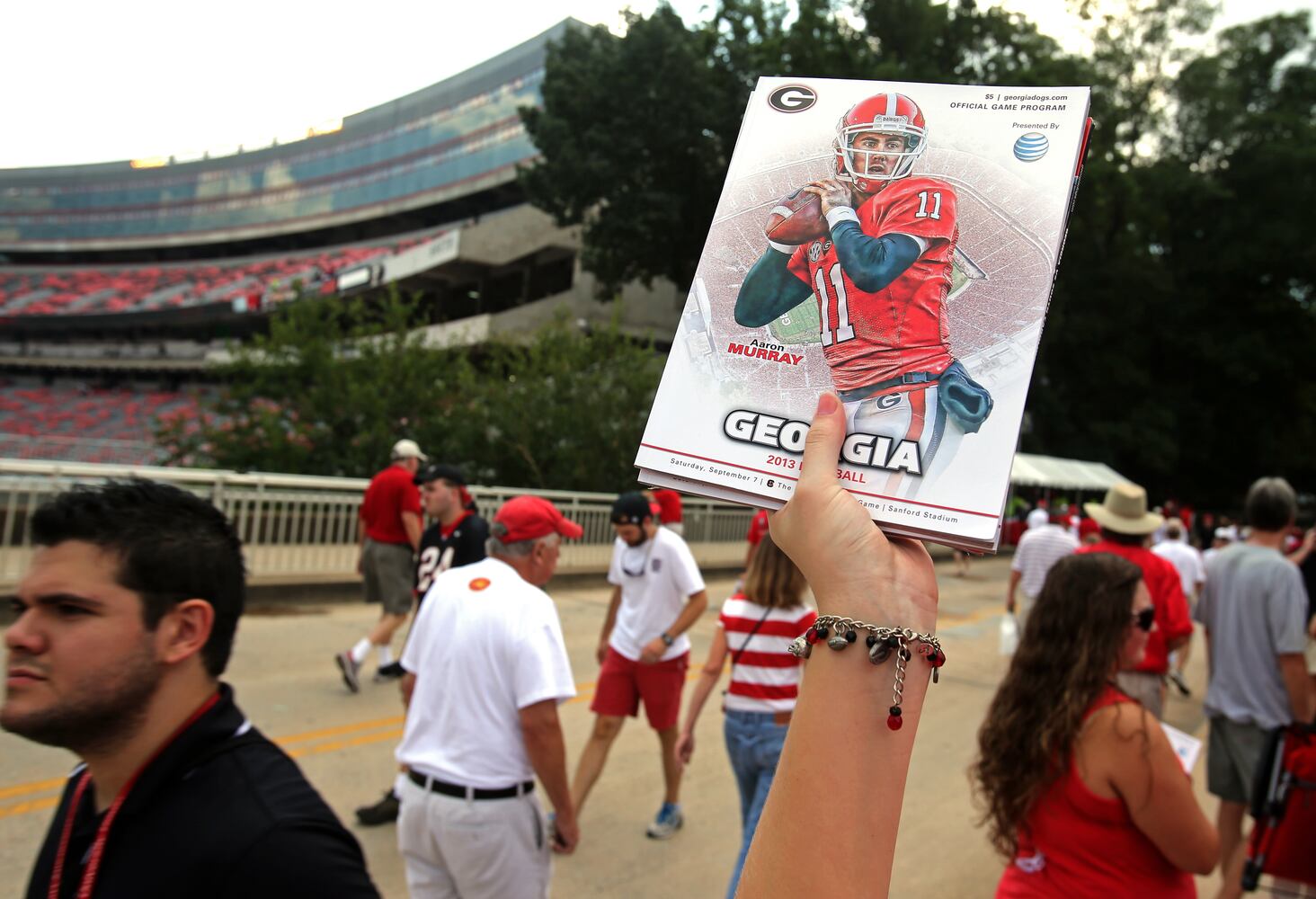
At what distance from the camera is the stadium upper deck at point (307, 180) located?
5234 cm

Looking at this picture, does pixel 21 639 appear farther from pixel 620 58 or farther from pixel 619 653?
pixel 620 58

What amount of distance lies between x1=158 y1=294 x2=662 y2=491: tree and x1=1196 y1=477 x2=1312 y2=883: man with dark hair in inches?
534

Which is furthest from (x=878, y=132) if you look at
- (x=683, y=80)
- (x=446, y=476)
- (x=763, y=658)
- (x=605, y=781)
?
(x=683, y=80)

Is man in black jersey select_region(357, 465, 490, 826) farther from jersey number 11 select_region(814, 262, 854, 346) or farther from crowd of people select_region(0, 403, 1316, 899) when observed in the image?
jersey number 11 select_region(814, 262, 854, 346)

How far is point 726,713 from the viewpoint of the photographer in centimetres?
419

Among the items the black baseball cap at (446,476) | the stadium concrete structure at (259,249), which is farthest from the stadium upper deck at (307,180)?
the black baseball cap at (446,476)

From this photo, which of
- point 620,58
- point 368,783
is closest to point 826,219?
point 368,783

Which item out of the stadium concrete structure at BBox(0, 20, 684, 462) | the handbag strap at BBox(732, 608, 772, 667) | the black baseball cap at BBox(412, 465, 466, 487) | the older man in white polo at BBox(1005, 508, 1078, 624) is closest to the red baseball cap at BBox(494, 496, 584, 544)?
the handbag strap at BBox(732, 608, 772, 667)

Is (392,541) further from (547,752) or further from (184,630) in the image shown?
(184,630)

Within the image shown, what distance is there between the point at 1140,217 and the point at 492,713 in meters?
41.9

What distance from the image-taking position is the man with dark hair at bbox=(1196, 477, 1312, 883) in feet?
14.7

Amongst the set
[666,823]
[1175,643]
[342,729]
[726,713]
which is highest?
[1175,643]

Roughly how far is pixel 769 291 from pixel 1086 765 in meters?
1.96

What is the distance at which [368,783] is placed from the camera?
5527mm
